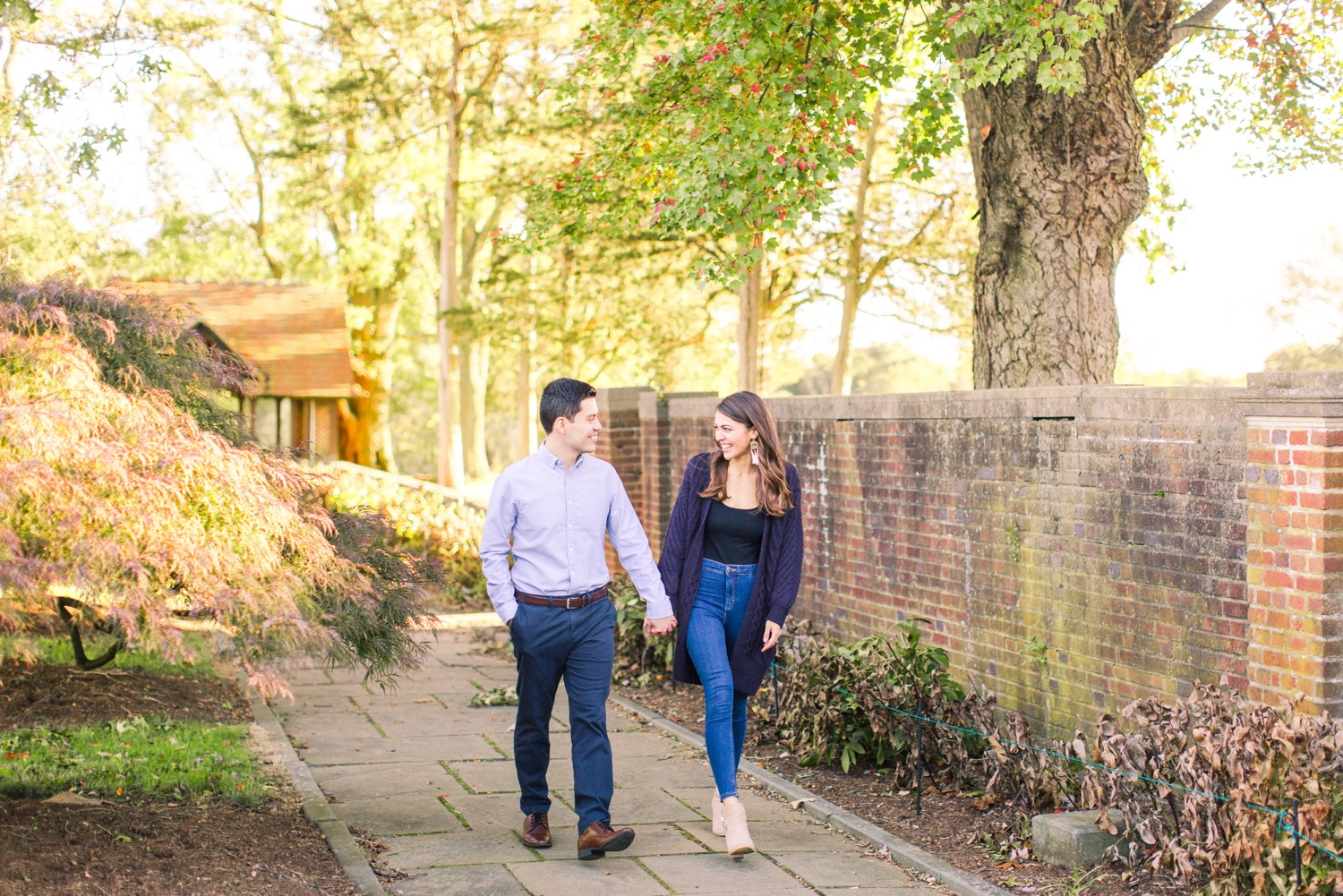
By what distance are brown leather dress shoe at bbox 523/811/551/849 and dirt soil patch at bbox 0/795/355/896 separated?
0.77 metres

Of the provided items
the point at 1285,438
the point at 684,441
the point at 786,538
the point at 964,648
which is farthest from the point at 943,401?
the point at 684,441

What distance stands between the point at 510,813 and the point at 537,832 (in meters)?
0.61

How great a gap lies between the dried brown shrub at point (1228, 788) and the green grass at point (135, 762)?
3829mm

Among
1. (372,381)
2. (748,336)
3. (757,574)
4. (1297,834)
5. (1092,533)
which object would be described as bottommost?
(1297,834)

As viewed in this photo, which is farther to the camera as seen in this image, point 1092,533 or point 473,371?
point 473,371

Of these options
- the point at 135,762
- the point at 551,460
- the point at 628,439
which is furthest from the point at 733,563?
the point at 628,439

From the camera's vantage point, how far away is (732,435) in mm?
5137

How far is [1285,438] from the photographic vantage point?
4422 millimetres

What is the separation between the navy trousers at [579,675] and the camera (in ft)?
16.1

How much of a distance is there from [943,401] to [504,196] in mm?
16630

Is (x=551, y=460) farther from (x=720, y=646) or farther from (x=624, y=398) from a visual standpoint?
(x=624, y=398)

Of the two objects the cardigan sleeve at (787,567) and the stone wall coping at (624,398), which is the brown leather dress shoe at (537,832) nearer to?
the cardigan sleeve at (787,567)

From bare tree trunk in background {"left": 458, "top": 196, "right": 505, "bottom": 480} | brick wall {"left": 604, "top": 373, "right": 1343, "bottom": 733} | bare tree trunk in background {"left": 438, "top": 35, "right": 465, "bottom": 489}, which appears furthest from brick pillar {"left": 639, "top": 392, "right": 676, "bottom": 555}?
bare tree trunk in background {"left": 458, "top": 196, "right": 505, "bottom": 480}

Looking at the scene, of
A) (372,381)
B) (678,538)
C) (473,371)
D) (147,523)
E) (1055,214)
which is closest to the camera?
(147,523)
